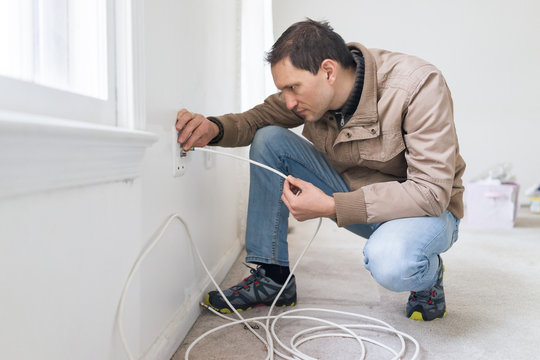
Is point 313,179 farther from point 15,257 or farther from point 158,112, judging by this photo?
point 15,257

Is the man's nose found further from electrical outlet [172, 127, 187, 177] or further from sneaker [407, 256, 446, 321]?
sneaker [407, 256, 446, 321]

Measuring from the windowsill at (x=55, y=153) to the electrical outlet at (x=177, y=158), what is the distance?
0.92ft

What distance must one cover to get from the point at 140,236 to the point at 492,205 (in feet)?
7.50

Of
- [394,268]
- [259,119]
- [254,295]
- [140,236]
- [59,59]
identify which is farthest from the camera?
[259,119]

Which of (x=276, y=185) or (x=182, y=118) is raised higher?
(x=182, y=118)

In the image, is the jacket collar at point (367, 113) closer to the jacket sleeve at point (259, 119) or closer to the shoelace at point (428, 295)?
the jacket sleeve at point (259, 119)

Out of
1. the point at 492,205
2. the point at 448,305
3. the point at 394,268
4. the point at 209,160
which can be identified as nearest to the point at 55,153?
the point at 394,268

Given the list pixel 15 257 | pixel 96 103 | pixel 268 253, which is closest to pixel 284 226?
pixel 268 253

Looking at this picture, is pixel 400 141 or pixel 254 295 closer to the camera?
pixel 400 141

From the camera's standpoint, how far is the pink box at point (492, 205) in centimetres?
244

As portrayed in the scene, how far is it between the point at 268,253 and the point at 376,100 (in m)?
0.48

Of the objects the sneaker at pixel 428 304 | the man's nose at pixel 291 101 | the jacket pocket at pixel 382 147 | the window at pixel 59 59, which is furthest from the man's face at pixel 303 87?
the sneaker at pixel 428 304

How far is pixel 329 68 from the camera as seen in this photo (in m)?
0.98

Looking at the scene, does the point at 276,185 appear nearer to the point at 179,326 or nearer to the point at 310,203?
the point at 310,203
